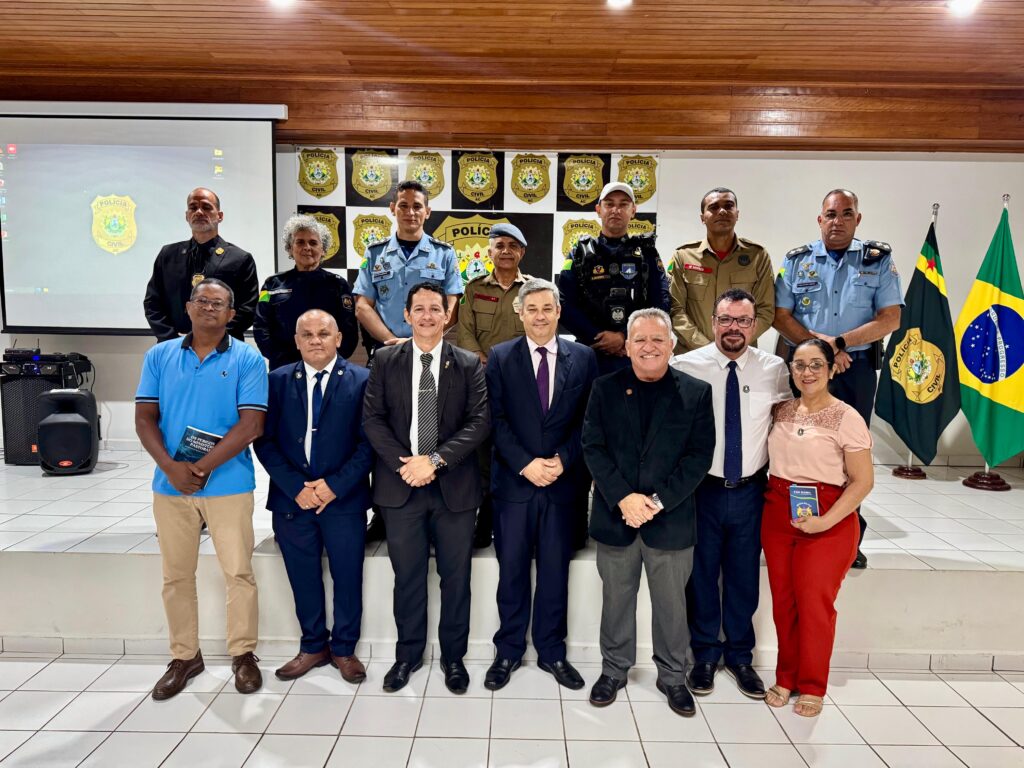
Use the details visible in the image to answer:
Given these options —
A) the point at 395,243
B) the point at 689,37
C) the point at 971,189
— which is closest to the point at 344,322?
the point at 395,243

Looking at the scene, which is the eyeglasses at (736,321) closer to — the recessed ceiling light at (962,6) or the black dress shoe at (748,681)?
the black dress shoe at (748,681)

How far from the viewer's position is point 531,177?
5512 millimetres

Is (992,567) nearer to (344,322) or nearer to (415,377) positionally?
(415,377)

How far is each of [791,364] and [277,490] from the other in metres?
2.30

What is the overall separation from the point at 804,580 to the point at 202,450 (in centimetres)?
254

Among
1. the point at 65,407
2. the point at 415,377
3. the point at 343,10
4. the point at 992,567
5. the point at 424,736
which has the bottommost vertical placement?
the point at 424,736

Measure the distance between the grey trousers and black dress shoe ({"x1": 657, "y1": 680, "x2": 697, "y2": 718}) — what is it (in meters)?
0.03

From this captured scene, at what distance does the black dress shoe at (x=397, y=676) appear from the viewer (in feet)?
9.32

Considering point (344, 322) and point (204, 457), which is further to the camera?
point (344, 322)

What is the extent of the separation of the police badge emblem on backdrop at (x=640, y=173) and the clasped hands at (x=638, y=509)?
3522 millimetres

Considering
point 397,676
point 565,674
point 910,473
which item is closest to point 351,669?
point 397,676

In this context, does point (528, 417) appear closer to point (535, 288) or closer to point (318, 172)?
point (535, 288)

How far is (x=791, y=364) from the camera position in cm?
278

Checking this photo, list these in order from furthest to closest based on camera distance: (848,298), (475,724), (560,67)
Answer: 1. (560,67)
2. (848,298)
3. (475,724)
